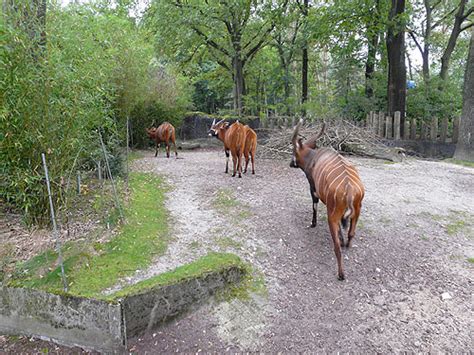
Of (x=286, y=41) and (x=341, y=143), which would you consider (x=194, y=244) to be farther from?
(x=286, y=41)

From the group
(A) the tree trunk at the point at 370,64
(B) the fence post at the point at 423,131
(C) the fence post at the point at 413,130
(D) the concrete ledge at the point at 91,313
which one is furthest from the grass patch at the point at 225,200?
(A) the tree trunk at the point at 370,64

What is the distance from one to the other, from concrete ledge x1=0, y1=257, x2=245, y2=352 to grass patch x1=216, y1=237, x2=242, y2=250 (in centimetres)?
98

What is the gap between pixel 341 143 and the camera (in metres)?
8.90

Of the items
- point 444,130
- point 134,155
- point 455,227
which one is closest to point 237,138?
point 455,227

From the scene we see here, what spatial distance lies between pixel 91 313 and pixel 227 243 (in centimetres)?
166

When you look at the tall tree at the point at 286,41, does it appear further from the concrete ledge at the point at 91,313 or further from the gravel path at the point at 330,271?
the concrete ledge at the point at 91,313

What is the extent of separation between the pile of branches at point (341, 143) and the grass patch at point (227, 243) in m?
4.98

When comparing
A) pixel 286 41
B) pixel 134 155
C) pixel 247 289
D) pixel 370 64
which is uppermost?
pixel 286 41

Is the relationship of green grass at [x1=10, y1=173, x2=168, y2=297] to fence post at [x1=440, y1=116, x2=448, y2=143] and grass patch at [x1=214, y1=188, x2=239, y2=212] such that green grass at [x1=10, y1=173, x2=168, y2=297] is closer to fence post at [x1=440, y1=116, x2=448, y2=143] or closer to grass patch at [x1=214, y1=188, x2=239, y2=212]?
grass patch at [x1=214, y1=188, x2=239, y2=212]

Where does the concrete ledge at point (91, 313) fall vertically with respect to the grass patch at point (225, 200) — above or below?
below

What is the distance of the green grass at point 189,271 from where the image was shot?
9.18 ft

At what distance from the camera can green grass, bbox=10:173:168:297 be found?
2.89 m

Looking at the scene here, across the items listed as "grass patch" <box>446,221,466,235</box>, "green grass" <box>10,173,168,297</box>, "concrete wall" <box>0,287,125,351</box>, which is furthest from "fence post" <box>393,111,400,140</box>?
"concrete wall" <box>0,287,125,351</box>

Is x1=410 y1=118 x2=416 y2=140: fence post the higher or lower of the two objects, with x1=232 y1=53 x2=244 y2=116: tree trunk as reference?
lower
